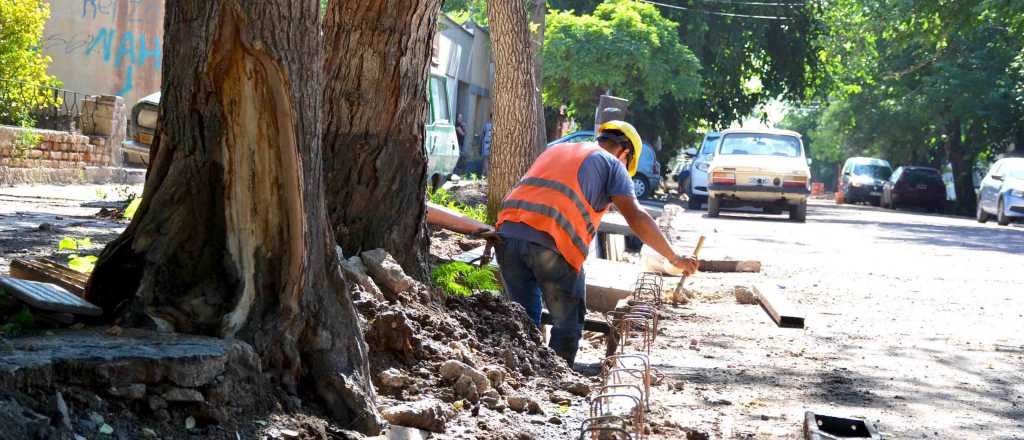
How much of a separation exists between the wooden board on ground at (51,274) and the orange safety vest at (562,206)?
8.05ft


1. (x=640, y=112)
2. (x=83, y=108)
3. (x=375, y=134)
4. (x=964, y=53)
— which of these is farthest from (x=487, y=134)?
(x=375, y=134)

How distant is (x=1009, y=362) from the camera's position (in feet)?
25.3

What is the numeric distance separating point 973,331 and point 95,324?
6.86m

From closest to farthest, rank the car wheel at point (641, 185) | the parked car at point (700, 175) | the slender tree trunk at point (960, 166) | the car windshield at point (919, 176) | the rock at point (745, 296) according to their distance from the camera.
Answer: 1. the rock at point (745, 296)
2. the car wheel at point (641, 185)
3. the parked car at point (700, 175)
4. the car windshield at point (919, 176)
5. the slender tree trunk at point (960, 166)

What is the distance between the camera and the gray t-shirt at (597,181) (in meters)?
6.43

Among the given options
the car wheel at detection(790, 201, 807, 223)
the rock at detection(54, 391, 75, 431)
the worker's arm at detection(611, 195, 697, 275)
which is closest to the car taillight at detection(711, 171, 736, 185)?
the car wheel at detection(790, 201, 807, 223)

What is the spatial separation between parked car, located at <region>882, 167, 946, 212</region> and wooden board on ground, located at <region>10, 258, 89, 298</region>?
3754 cm

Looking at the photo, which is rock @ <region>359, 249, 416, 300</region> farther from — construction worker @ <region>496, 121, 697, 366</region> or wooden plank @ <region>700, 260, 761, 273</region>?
wooden plank @ <region>700, 260, 761, 273</region>

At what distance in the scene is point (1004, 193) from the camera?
2658 cm

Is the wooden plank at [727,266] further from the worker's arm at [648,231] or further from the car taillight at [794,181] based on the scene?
the car taillight at [794,181]

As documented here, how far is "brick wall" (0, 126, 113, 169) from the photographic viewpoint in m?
14.6

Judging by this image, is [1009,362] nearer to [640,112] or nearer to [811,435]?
[811,435]

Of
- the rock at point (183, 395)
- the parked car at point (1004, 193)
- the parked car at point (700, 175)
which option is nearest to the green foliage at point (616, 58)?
the parked car at point (700, 175)

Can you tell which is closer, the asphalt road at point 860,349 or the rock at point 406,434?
the rock at point 406,434
